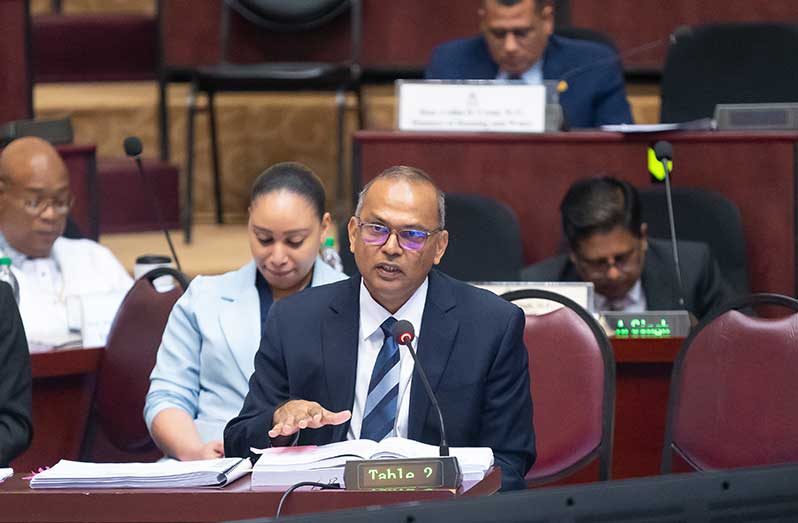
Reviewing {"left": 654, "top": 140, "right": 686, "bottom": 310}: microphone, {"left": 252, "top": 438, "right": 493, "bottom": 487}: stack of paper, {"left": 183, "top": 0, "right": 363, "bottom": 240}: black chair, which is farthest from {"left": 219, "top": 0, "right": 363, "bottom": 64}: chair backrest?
{"left": 252, "top": 438, "right": 493, "bottom": 487}: stack of paper

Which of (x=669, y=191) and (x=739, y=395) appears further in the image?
(x=669, y=191)

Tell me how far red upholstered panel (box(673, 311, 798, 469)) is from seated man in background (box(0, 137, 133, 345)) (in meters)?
1.87

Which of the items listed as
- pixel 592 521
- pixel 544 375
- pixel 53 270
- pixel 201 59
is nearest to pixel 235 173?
pixel 201 59

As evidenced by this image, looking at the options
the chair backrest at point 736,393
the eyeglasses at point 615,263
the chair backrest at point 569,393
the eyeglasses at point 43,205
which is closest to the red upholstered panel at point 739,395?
the chair backrest at point 736,393

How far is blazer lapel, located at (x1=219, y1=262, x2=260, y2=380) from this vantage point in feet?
12.7

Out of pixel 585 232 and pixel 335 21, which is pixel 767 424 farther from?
pixel 335 21

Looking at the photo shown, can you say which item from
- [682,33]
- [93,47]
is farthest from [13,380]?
[93,47]

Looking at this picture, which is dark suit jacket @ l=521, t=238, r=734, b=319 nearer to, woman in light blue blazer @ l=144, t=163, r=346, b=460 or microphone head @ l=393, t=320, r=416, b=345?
woman in light blue blazer @ l=144, t=163, r=346, b=460

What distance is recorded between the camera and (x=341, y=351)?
324 cm

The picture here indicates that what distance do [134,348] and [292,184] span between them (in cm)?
67

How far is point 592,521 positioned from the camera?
1.99 m

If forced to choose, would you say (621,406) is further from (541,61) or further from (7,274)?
(541,61)

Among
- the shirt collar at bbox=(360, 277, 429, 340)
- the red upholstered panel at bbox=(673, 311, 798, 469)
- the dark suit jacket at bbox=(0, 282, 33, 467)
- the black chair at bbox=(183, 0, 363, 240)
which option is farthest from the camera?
the black chair at bbox=(183, 0, 363, 240)

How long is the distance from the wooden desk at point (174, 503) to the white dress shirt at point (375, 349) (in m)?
0.63
